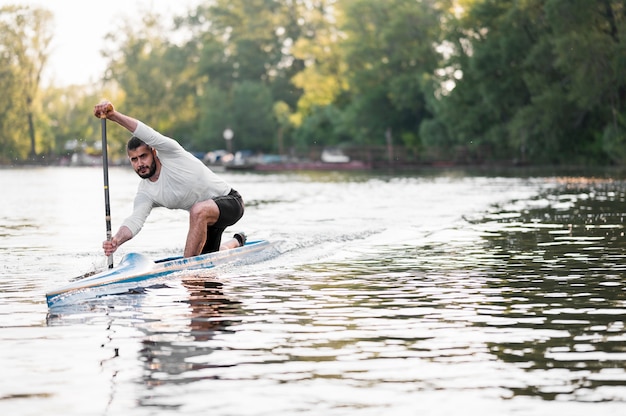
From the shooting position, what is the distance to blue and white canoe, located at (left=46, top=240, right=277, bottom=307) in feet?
42.2

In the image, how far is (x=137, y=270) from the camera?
14281mm

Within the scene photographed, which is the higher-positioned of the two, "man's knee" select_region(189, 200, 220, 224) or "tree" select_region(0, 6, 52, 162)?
"tree" select_region(0, 6, 52, 162)

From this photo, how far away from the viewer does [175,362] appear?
9.23 metres

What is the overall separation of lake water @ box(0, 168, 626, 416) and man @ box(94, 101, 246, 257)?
63cm

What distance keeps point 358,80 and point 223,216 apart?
279 ft

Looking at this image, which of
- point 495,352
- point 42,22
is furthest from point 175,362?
point 42,22

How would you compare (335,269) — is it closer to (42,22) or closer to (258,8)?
(42,22)

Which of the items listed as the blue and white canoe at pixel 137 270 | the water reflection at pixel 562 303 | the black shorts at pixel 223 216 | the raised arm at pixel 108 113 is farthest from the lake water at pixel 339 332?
the raised arm at pixel 108 113

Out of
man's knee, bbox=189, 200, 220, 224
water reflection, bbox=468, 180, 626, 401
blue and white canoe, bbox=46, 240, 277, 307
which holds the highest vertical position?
man's knee, bbox=189, 200, 220, 224

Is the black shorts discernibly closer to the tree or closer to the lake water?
the lake water

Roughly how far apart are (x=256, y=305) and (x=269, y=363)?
11.3 ft

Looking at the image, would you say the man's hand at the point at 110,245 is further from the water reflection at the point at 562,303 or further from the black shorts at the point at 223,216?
the water reflection at the point at 562,303

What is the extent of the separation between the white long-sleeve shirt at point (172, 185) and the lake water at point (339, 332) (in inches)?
35.3

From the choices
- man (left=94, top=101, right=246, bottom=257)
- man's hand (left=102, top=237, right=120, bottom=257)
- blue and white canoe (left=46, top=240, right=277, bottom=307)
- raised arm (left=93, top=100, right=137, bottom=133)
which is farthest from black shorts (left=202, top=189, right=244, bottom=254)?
raised arm (left=93, top=100, right=137, bottom=133)
